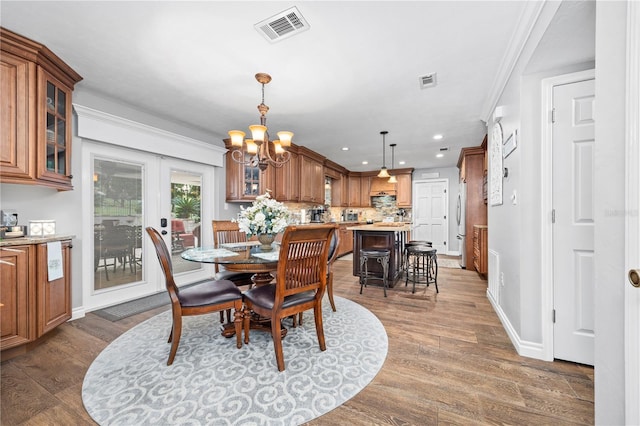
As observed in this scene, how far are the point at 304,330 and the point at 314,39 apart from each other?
2.53m

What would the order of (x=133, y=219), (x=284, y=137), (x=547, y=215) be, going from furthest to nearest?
(x=133, y=219) → (x=284, y=137) → (x=547, y=215)

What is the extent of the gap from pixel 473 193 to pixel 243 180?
4.25 meters

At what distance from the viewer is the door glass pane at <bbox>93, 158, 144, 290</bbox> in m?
3.13

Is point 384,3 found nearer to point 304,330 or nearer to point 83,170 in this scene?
point 304,330

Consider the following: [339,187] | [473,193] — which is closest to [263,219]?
[473,193]

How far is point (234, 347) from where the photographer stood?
2.12 metres

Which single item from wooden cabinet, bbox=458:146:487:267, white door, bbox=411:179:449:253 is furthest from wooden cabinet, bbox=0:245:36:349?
white door, bbox=411:179:449:253

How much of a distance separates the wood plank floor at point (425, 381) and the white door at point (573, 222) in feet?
0.71

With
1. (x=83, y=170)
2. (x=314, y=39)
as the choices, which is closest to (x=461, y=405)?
(x=314, y=39)

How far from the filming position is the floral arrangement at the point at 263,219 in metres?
2.44

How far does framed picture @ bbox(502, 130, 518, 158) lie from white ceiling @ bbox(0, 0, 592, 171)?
2.25ft

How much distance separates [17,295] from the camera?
2043 mm

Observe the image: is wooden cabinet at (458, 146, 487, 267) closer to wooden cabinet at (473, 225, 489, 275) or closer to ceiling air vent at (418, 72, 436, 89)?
wooden cabinet at (473, 225, 489, 275)
